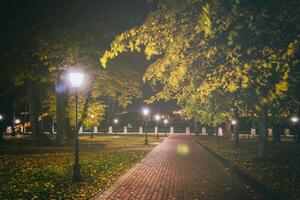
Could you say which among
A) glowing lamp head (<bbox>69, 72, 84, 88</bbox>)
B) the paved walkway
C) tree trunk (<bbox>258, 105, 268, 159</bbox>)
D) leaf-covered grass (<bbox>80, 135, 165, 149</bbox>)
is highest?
glowing lamp head (<bbox>69, 72, 84, 88</bbox>)

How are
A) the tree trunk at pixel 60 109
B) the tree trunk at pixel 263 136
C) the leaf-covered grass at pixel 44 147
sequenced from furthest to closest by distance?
the tree trunk at pixel 60 109 < the leaf-covered grass at pixel 44 147 < the tree trunk at pixel 263 136

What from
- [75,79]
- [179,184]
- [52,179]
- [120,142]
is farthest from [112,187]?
[120,142]

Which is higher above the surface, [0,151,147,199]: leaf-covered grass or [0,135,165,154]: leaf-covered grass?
[0,135,165,154]: leaf-covered grass

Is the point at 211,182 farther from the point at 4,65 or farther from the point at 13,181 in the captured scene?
the point at 4,65

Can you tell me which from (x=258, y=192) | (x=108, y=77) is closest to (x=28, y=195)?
(x=258, y=192)

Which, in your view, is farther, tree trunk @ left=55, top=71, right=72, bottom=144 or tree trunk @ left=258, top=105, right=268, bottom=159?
tree trunk @ left=55, top=71, right=72, bottom=144

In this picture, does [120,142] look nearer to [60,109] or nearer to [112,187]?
[60,109]

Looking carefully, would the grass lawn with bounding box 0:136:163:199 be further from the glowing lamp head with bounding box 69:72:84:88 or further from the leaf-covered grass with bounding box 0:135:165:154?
the leaf-covered grass with bounding box 0:135:165:154

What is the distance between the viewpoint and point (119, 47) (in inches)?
300

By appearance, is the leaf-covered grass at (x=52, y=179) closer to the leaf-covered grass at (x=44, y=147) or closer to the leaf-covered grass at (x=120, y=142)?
→ the leaf-covered grass at (x=44, y=147)

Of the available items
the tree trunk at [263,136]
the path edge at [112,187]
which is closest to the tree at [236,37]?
the path edge at [112,187]

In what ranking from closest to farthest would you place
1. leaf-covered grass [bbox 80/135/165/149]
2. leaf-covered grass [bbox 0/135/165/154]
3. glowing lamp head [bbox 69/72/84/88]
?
glowing lamp head [bbox 69/72/84/88]
leaf-covered grass [bbox 0/135/165/154]
leaf-covered grass [bbox 80/135/165/149]

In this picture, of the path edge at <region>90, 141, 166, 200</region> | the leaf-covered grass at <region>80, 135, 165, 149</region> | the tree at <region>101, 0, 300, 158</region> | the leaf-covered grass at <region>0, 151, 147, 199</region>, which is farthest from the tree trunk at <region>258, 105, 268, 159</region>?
the leaf-covered grass at <region>80, 135, 165, 149</region>

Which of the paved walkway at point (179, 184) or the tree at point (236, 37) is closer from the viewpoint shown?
the tree at point (236, 37)
